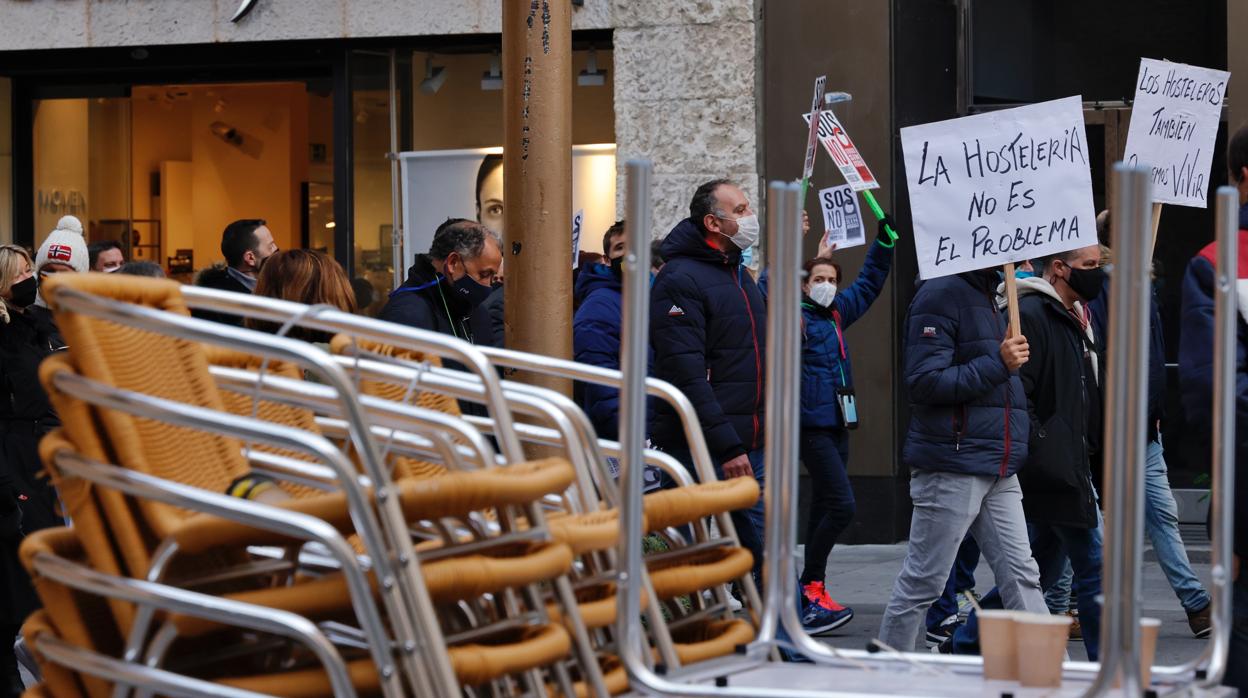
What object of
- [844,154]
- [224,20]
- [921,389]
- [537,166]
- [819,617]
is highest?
→ [224,20]

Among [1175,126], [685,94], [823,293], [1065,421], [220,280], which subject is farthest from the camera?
[685,94]

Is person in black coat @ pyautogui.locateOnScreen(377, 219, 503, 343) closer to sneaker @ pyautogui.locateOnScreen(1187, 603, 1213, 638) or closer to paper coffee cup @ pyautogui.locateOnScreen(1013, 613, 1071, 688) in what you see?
sneaker @ pyautogui.locateOnScreen(1187, 603, 1213, 638)

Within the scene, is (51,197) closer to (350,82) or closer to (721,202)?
(350,82)

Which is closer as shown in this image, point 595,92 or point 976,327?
point 976,327

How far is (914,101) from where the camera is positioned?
36.6 ft

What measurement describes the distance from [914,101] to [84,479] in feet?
27.7

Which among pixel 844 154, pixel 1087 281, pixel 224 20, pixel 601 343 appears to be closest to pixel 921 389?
pixel 1087 281

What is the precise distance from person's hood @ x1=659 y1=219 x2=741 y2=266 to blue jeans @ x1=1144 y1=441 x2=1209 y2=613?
2278mm

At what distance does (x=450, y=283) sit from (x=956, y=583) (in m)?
2.83

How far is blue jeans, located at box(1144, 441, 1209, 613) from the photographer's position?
7.96 m

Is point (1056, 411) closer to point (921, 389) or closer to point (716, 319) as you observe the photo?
point (921, 389)

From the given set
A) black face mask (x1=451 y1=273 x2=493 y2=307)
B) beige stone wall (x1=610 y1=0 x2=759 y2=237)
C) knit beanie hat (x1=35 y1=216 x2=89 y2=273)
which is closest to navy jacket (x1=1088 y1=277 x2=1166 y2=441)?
black face mask (x1=451 y1=273 x2=493 y2=307)

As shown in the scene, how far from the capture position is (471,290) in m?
7.62

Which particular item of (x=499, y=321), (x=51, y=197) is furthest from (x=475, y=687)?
(x=51, y=197)
